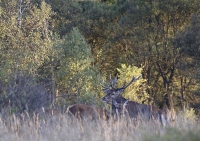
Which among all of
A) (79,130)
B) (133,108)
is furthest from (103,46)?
(79,130)

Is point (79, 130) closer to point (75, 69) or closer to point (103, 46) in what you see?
point (75, 69)

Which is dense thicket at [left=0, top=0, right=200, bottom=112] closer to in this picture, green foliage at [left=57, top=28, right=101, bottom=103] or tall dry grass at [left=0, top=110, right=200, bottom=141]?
green foliage at [left=57, top=28, right=101, bottom=103]

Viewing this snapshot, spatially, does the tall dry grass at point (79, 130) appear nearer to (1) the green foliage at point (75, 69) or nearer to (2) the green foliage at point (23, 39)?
(2) the green foliage at point (23, 39)

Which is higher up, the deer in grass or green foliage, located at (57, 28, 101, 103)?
green foliage, located at (57, 28, 101, 103)

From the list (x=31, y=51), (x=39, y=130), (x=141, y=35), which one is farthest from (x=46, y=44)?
(x=39, y=130)

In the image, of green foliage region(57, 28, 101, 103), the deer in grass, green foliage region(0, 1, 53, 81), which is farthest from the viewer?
green foliage region(57, 28, 101, 103)

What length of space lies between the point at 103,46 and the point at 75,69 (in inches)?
265

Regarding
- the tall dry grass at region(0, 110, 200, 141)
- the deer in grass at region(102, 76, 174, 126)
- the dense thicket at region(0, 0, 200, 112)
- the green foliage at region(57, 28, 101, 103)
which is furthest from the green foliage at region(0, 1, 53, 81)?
the tall dry grass at region(0, 110, 200, 141)

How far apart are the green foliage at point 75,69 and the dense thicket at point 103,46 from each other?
0.05 metres

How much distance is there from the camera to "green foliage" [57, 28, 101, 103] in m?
22.2

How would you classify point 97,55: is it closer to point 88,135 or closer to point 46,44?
point 46,44

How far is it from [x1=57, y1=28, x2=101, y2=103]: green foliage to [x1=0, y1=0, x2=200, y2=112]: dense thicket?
46 millimetres

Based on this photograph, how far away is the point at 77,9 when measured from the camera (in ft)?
97.9

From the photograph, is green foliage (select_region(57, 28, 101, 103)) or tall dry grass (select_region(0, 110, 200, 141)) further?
green foliage (select_region(57, 28, 101, 103))
